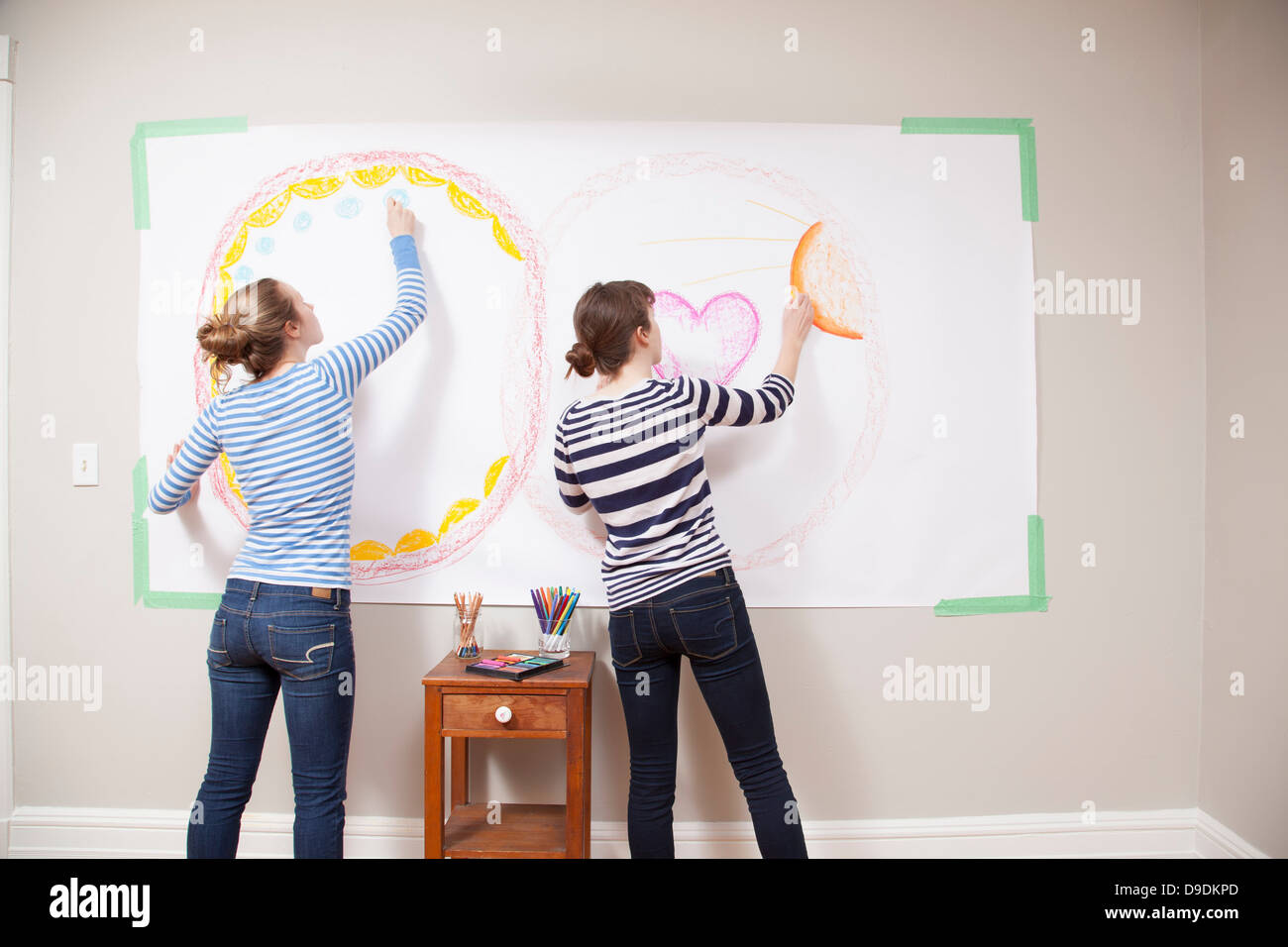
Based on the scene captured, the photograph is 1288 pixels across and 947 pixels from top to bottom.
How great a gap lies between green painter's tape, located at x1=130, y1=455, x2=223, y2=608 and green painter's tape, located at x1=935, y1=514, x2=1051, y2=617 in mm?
1834

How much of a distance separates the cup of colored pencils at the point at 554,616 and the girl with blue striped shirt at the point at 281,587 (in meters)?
0.41

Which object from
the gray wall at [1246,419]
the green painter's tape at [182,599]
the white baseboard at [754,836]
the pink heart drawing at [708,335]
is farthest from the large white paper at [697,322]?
the white baseboard at [754,836]

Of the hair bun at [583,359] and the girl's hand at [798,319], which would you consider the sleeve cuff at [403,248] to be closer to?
the hair bun at [583,359]

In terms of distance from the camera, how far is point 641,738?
4.62ft

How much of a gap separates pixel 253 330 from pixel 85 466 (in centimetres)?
86

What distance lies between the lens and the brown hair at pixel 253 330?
132 centimetres

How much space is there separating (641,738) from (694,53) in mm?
1615

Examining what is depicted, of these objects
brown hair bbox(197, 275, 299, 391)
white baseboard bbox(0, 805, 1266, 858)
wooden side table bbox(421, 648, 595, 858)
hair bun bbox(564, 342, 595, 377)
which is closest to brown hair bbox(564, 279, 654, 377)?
hair bun bbox(564, 342, 595, 377)

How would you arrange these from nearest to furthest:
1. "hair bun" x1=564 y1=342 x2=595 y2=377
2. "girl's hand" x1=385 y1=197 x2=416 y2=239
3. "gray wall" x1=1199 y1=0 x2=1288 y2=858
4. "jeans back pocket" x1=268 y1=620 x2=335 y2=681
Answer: "jeans back pocket" x1=268 y1=620 x2=335 y2=681
"hair bun" x1=564 y1=342 x2=595 y2=377
"gray wall" x1=1199 y1=0 x2=1288 y2=858
"girl's hand" x1=385 y1=197 x2=416 y2=239

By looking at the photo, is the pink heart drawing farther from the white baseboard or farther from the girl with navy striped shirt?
the white baseboard

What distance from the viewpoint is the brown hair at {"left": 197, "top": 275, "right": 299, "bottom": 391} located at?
1321 mm
